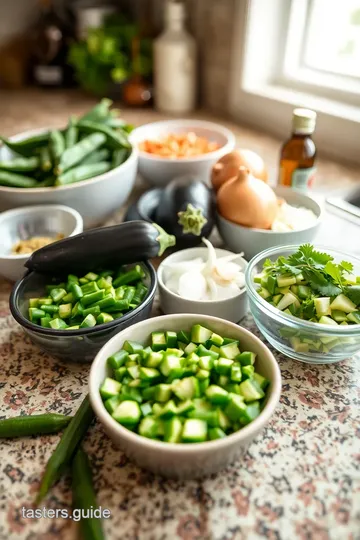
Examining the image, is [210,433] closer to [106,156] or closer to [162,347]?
[162,347]

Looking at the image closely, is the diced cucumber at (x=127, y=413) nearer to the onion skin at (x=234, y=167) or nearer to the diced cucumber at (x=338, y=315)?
the diced cucumber at (x=338, y=315)

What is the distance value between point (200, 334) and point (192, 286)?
0.13 m

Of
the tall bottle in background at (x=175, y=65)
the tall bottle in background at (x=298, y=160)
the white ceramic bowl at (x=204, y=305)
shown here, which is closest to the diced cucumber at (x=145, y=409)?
the white ceramic bowl at (x=204, y=305)

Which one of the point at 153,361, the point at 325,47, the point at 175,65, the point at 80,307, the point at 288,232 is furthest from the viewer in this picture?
the point at 175,65

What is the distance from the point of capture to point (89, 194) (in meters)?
0.97

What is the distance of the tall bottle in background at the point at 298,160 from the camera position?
3.28 feet

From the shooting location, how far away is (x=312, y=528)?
1.68ft

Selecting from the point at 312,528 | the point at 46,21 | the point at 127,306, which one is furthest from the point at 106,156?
the point at 46,21

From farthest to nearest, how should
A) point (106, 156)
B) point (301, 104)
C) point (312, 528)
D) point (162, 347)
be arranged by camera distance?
1. point (301, 104)
2. point (106, 156)
3. point (162, 347)
4. point (312, 528)

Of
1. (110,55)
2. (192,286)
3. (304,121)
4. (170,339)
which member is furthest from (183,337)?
(110,55)

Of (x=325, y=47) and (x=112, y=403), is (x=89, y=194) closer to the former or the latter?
(x=112, y=403)

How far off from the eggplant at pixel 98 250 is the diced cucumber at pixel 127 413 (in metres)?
0.30

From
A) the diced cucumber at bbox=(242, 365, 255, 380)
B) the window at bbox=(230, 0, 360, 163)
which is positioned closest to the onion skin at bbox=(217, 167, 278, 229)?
the diced cucumber at bbox=(242, 365, 255, 380)

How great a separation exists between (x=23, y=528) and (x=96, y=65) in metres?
1.62
